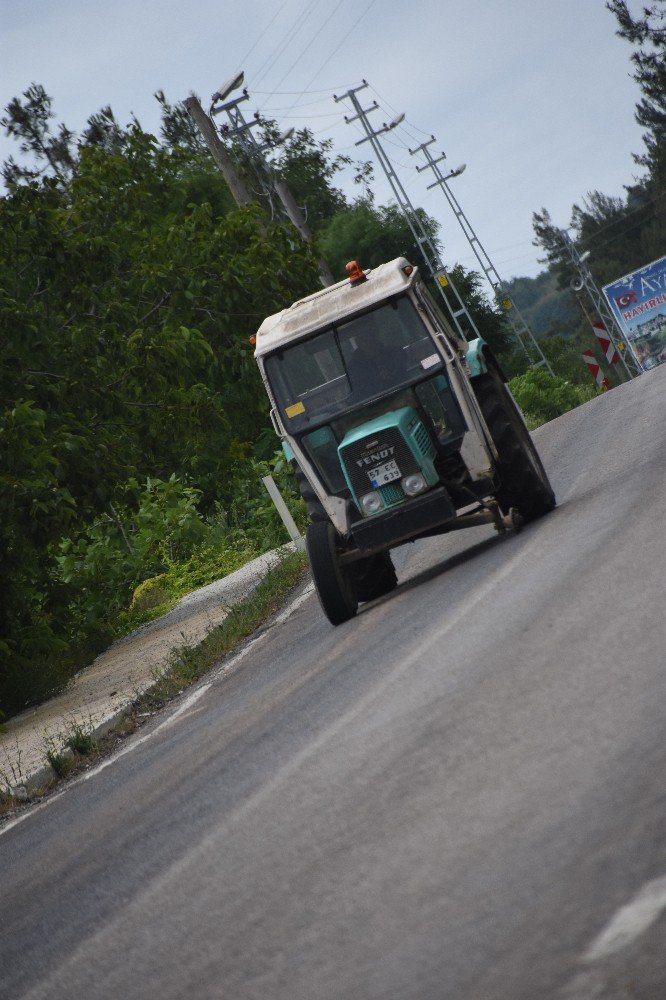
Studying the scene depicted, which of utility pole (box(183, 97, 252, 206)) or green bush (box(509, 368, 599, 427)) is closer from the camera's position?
utility pole (box(183, 97, 252, 206))

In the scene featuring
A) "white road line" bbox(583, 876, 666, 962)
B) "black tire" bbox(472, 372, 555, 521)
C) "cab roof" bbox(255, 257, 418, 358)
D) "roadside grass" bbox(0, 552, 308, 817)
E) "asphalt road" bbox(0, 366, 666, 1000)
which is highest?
"cab roof" bbox(255, 257, 418, 358)

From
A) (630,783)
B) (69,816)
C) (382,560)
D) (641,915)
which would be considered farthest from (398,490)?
(641,915)

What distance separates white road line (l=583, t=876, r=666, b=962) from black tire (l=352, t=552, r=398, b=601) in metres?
9.82

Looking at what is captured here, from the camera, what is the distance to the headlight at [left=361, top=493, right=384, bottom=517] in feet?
42.7

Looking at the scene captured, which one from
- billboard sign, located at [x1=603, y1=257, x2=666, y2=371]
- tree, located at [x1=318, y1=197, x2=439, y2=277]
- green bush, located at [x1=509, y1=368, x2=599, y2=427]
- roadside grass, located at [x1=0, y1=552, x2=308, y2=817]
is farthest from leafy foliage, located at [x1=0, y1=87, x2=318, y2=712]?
tree, located at [x1=318, y1=197, x2=439, y2=277]

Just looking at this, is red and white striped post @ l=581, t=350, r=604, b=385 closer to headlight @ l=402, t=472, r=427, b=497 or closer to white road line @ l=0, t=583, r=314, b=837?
white road line @ l=0, t=583, r=314, b=837

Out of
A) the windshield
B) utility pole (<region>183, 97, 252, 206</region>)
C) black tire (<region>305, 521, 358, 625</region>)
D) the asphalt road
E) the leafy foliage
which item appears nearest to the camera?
the asphalt road

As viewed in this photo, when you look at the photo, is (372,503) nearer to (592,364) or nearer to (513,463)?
(513,463)

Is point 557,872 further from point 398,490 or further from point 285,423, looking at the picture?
point 285,423

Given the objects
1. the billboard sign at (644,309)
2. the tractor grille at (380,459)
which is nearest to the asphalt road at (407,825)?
the tractor grille at (380,459)

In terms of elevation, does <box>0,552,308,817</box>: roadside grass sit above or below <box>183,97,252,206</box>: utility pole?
below

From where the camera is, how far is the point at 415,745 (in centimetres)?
682

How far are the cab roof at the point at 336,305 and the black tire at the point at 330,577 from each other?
1729mm

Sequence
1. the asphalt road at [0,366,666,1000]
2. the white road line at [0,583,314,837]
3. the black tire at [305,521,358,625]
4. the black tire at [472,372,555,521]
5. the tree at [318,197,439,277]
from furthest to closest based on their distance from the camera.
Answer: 1. the tree at [318,197,439,277]
2. the black tire at [472,372,555,521]
3. the black tire at [305,521,358,625]
4. the white road line at [0,583,314,837]
5. the asphalt road at [0,366,666,1000]
